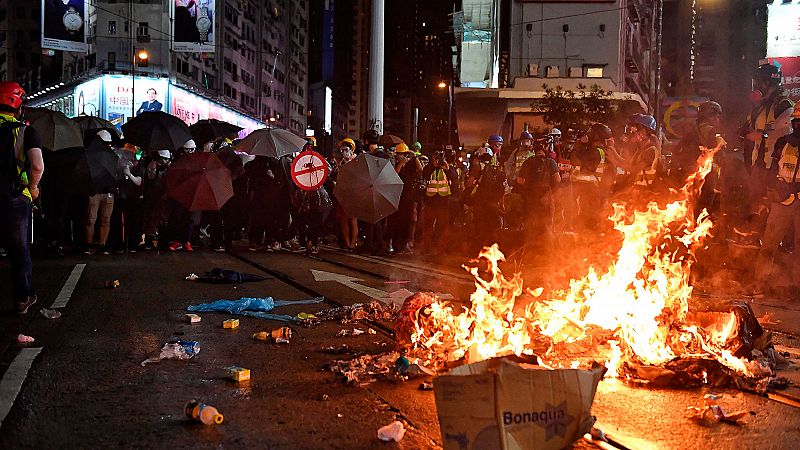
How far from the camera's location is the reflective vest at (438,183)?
16.4 m

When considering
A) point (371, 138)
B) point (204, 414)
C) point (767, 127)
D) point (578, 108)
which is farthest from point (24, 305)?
point (578, 108)

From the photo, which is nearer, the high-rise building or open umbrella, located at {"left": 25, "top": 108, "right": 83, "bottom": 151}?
open umbrella, located at {"left": 25, "top": 108, "right": 83, "bottom": 151}

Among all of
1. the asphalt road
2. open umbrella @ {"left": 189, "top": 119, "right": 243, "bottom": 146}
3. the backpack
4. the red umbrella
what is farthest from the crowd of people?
the backpack

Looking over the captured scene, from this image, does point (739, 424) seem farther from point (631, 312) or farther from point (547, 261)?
point (547, 261)

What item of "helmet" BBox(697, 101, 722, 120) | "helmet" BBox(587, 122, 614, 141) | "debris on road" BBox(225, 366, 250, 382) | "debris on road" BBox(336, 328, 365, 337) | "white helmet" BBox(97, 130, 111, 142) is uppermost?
"helmet" BBox(697, 101, 722, 120)

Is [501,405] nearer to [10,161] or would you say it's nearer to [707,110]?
[10,161]

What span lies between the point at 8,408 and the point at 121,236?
12141mm

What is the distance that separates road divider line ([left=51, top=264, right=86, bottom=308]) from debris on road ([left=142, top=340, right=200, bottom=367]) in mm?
2900

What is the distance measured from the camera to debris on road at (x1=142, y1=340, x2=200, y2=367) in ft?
20.3

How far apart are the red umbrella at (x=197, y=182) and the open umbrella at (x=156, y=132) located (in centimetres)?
93

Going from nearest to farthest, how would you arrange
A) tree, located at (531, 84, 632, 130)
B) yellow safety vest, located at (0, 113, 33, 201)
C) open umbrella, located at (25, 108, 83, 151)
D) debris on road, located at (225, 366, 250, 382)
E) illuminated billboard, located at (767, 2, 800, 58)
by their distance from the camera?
debris on road, located at (225, 366, 250, 382), yellow safety vest, located at (0, 113, 33, 201), open umbrella, located at (25, 108, 83, 151), illuminated billboard, located at (767, 2, 800, 58), tree, located at (531, 84, 632, 130)

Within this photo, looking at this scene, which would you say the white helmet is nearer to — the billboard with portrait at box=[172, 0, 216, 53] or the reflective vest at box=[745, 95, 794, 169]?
the reflective vest at box=[745, 95, 794, 169]

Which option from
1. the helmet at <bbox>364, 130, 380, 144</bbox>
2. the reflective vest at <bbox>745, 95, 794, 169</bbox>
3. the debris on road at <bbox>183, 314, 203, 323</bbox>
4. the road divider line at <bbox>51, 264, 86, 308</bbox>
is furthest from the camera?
the helmet at <bbox>364, 130, 380, 144</bbox>

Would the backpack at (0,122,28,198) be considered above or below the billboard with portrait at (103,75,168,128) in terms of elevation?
below
